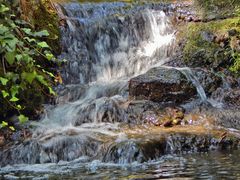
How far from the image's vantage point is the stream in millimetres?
5035

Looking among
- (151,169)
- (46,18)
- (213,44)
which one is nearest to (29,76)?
(151,169)

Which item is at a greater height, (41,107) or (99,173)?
(41,107)

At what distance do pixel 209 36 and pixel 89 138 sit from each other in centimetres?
530

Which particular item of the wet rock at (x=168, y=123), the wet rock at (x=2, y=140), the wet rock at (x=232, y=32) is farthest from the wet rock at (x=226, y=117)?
the wet rock at (x=2, y=140)

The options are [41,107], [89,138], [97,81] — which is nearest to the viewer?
[89,138]

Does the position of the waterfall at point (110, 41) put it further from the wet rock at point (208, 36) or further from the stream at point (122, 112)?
the wet rock at point (208, 36)

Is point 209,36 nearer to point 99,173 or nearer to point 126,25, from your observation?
point 126,25

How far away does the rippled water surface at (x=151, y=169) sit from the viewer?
165 inches

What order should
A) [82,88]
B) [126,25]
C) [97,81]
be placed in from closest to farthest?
[82,88], [97,81], [126,25]

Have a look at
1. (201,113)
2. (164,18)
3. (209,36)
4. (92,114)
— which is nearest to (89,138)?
(92,114)

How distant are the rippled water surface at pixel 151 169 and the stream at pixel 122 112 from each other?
0.01m

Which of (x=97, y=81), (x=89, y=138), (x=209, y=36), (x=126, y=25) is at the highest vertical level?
(x=126, y=25)

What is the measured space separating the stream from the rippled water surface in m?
0.01

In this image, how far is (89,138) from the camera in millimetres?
6156
